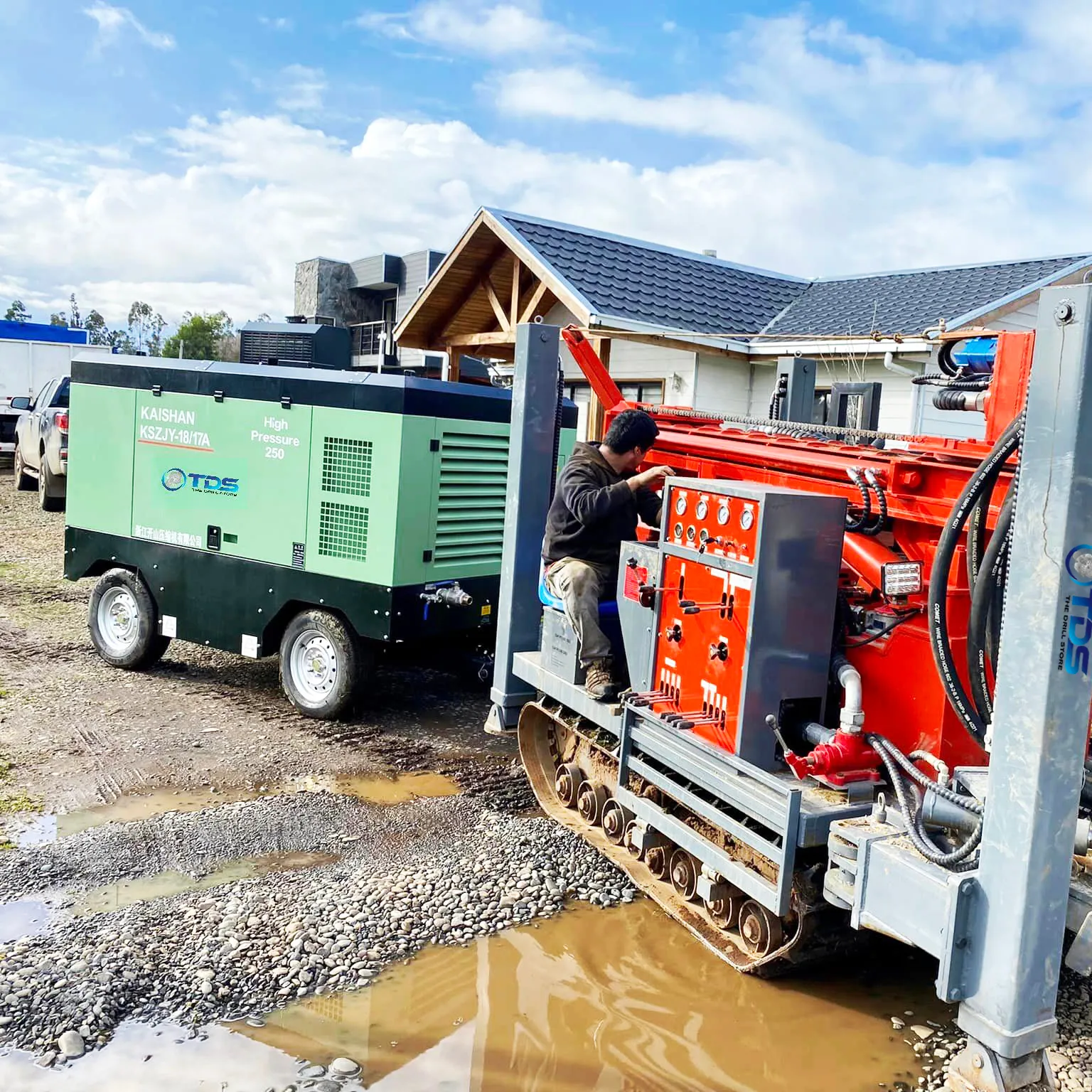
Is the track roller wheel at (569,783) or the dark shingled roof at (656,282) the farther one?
the dark shingled roof at (656,282)

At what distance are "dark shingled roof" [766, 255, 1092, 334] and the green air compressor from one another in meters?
5.15

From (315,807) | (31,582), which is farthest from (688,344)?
(31,582)

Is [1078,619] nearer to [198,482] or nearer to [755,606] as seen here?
[755,606]

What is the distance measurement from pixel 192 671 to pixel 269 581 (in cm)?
156

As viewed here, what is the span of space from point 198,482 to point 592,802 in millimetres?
3975

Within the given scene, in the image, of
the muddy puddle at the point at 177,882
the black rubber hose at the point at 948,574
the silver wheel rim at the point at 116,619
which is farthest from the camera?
the silver wheel rim at the point at 116,619

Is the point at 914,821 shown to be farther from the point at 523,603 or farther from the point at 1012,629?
the point at 523,603

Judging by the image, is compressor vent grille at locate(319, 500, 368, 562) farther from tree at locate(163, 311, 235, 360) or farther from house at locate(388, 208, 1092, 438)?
tree at locate(163, 311, 235, 360)

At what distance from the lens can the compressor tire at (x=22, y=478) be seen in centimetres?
1927

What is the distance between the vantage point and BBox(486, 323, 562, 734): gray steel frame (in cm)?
570

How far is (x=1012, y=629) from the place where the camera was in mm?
2816

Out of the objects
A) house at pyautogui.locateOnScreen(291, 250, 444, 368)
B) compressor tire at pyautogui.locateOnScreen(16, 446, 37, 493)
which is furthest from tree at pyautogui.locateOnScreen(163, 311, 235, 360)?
compressor tire at pyautogui.locateOnScreen(16, 446, 37, 493)

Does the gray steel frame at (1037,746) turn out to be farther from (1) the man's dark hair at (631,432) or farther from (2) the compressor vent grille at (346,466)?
(2) the compressor vent grille at (346,466)

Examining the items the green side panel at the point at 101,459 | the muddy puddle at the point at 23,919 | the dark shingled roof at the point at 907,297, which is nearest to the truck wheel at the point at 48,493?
the green side panel at the point at 101,459
